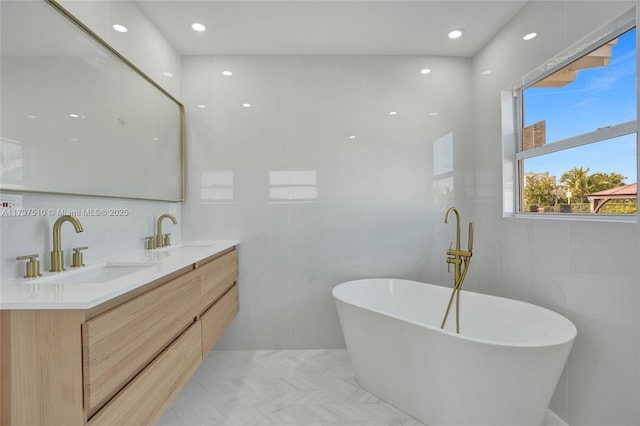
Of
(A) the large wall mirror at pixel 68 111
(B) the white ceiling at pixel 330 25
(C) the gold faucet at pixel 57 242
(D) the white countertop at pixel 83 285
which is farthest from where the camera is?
(B) the white ceiling at pixel 330 25

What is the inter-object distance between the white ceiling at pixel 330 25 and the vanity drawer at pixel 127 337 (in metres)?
1.76

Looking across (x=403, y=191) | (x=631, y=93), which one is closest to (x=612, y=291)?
(x=631, y=93)

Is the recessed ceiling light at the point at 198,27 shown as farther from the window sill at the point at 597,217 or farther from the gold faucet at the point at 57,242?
the window sill at the point at 597,217

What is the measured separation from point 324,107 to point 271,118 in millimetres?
459

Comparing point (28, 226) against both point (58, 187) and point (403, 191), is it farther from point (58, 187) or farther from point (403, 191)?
point (403, 191)

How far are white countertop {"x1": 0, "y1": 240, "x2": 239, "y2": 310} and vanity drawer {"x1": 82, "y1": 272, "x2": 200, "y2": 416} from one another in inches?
2.9

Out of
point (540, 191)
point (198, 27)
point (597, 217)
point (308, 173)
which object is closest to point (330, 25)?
point (198, 27)

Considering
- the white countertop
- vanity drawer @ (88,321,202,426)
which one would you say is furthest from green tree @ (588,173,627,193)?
vanity drawer @ (88,321,202,426)

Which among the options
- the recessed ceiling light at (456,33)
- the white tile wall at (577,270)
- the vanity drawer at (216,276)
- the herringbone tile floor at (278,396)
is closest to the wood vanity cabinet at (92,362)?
the vanity drawer at (216,276)

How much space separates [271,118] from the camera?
256 centimetres

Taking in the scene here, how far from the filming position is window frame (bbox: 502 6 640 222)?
1462 millimetres

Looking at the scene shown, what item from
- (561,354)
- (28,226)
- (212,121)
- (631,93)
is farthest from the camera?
(212,121)

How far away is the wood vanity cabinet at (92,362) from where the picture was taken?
87 centimetres

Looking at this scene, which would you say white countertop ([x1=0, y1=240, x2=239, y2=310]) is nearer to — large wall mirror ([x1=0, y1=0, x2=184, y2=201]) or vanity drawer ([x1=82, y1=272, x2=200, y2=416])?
vanity drawer ([x1=82, y1=272, x2=200, y2=416])
